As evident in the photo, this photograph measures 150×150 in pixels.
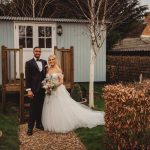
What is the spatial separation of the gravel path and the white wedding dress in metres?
0.28

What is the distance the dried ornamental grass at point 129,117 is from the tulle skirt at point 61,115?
316 cm

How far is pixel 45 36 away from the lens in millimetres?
16312

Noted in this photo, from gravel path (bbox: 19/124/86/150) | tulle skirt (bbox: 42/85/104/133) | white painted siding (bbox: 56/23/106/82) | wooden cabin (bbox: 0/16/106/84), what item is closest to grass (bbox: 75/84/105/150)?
gravel path (bbox: 19/124/86/150)

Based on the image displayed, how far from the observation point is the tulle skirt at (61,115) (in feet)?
33.2

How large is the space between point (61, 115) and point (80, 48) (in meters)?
7.70

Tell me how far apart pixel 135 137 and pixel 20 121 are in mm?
5073

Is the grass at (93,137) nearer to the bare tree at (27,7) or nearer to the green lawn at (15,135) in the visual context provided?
the green lawn at (15,135)

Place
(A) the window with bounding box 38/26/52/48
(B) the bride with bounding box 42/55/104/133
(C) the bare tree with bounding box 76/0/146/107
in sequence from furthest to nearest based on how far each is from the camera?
(A) the window with bounding box 38/26/52/48
(C) the bare tree with bounding box 76/0/146/107
(B) the bride with bounding box 42/55/104/133

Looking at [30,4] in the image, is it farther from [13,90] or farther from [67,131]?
[67,131]

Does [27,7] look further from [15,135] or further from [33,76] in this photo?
[15,135]

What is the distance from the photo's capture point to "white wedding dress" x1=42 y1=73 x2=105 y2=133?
10.1 meters

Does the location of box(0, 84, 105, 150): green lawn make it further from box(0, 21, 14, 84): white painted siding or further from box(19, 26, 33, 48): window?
box(0, 21, 14, 84): white painted siding

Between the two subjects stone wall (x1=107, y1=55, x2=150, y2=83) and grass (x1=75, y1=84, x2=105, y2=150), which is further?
stone wall (x1=107, y1=55, x2=150, y2=83)

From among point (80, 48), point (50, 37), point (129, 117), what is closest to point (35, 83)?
point (129, 117)
